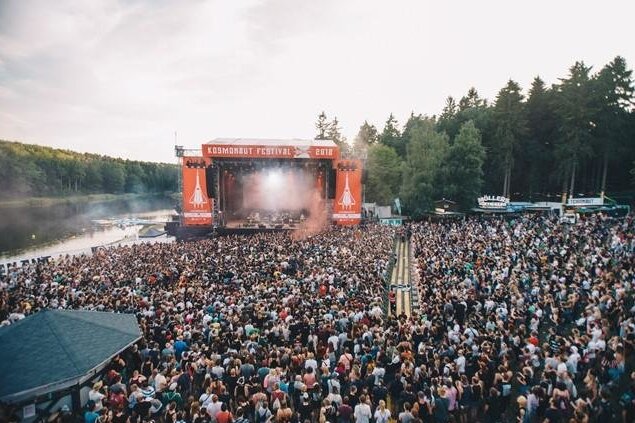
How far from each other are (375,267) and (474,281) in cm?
398

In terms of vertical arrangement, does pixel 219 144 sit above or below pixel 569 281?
above

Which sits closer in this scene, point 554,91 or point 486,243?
point 486,243

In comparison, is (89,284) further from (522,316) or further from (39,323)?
(522,316)

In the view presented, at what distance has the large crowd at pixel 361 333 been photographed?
6.98m

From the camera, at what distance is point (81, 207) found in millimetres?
90375

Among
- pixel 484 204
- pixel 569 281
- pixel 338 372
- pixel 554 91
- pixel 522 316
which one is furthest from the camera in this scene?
pixel 554 91

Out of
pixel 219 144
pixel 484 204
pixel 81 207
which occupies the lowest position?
pixel 81 207

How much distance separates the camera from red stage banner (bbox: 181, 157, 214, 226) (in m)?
29.4

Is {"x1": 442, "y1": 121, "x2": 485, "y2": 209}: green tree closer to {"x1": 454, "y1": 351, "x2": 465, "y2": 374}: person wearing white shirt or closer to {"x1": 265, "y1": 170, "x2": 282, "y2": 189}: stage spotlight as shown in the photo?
{"x1": 265, "y1": 170, "x2": 282, "y2": 189}: stage spotlight

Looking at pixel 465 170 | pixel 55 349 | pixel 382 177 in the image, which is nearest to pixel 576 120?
pixel 465 170

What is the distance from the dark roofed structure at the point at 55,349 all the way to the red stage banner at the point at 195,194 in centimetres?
2030

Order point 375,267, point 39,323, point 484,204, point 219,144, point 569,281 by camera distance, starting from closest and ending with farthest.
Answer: point 39,323 → point 569,281 → point 375,267 → point 219,144 → point 484,204

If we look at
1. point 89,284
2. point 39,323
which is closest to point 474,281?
point 39,323

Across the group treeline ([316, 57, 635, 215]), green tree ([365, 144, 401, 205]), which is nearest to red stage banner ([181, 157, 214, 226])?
treeline ([316, 57, 635, 215])
